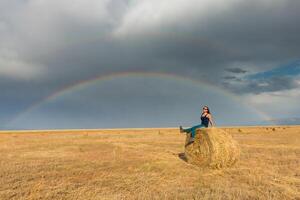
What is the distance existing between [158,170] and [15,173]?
5645 millimetres

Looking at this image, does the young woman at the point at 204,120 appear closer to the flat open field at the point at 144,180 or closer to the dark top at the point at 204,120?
the dark top at the point at 204,120

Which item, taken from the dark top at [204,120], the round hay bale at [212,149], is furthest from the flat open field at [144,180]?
the dark top at [204,120]

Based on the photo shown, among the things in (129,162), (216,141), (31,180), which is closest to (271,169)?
(216,141)

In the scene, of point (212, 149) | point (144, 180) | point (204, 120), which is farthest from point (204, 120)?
point (144, 180)

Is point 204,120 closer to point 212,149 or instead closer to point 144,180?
point 212,149

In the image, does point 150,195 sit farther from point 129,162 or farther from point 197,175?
point 129,162

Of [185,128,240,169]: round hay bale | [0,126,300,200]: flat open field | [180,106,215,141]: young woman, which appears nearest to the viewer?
[0,126,300,200]: flat open field

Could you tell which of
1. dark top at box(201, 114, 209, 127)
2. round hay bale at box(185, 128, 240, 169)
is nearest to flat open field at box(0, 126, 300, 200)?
round hay bale at box(185, 128, 240, 169)

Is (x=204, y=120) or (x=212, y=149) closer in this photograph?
(x=212, y=149)

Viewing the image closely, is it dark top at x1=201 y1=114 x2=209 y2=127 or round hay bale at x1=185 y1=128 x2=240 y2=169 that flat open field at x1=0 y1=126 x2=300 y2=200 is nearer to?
round hay bale at x1=185 y1=128 x2=240 y2=169

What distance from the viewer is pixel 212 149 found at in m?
15.4

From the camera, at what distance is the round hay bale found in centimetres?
1508

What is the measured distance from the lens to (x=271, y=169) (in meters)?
14.0

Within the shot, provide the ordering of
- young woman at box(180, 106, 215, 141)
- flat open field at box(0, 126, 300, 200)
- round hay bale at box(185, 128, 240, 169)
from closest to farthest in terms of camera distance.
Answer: flat open field at box(0, 126, 300, 200) → round hay bale at box(185, 128, 240, 169) → young woman at box(180, 106, 215, 141)
